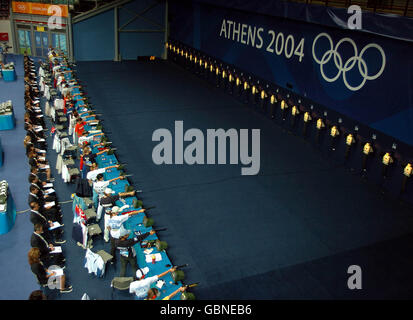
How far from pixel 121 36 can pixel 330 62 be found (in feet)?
65.3

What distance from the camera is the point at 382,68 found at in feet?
45.8

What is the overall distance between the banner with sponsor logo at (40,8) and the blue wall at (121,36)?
264 cm

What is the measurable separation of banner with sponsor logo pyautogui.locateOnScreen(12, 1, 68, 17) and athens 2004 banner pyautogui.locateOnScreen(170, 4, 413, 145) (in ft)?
44.5

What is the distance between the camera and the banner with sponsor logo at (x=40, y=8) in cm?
3172

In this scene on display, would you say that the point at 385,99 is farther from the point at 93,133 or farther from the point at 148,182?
the point at 93,133

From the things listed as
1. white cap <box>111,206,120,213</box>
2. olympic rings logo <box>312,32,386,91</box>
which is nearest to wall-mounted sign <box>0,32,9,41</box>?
olympic rings logo <box>312,32,386,91</box>

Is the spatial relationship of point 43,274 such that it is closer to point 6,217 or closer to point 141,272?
point 141,272

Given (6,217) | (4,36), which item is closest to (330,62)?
(6,217)

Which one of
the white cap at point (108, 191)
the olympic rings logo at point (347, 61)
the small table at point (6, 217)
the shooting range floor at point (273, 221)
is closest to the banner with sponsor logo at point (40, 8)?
the shooting range floor at point (273, 221)

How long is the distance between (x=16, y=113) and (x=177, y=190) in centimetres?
1158

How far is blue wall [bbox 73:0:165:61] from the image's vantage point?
101ft

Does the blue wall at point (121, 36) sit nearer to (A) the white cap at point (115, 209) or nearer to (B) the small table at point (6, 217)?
(B) the small table at point (6, 217)

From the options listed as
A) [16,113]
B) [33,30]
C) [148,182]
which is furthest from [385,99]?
[33,30]

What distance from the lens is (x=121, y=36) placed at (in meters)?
31.6
